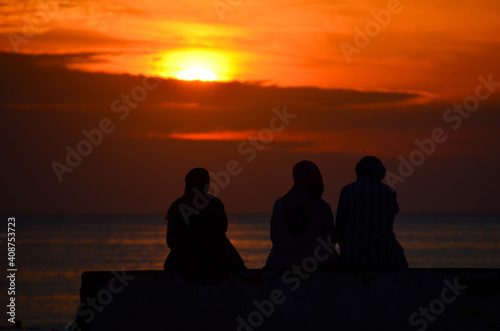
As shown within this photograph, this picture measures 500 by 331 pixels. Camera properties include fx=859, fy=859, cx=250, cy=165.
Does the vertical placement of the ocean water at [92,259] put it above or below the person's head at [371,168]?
above

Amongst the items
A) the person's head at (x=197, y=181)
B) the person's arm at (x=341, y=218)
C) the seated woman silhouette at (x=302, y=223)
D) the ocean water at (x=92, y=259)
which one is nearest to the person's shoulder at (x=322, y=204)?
the seated woman silhouette at (x=302, y=223)

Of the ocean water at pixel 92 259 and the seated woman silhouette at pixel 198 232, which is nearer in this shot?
the seated woman silhouette at pixel 198 232

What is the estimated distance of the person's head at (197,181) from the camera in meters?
8.27

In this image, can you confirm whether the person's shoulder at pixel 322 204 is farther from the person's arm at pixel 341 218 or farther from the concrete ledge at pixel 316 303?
the concrete ledge at pixel 316 303

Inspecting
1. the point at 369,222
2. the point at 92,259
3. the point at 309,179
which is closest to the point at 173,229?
the point at 309,179

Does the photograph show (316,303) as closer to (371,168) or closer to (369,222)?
(369,222)

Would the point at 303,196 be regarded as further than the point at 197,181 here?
No

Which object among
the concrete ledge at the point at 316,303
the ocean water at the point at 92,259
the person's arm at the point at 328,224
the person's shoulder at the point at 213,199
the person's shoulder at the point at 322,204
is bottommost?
the concrete ledge at the point at 316,303

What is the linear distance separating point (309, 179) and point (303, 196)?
0.16 metres

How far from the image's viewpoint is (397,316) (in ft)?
23.6

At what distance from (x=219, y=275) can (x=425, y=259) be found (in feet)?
249

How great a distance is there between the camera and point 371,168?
7.85 m

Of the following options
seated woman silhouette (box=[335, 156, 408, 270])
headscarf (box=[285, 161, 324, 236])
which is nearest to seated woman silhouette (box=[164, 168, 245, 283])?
headscarf (box=[285, 161, 324, 236])

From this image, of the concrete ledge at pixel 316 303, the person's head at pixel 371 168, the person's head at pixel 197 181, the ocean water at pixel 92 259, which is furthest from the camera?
the ocean water at pixel 92 259
